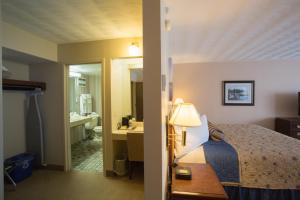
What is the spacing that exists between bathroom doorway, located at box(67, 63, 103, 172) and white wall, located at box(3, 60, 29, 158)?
34.6 inches

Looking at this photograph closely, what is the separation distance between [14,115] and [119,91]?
1934 mm

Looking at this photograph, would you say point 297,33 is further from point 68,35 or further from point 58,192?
point 58,192

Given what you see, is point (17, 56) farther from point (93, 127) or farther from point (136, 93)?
point (93, 127)

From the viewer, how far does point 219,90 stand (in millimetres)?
4504

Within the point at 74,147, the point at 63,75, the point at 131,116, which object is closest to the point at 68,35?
the point at 63,75

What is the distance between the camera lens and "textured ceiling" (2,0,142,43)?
68.8 inches

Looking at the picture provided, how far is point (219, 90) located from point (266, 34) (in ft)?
6.84

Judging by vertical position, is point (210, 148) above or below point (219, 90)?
below

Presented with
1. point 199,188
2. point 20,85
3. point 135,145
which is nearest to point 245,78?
point 135,145

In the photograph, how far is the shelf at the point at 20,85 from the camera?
2484mm

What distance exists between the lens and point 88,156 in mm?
3732

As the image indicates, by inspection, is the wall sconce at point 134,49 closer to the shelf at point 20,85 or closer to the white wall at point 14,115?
the shelf at point 20,85

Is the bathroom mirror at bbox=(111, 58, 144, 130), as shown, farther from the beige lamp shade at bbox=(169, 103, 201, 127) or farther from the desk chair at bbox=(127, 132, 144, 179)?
the beige lamp shade at bbox=(169, 103, 201, 127)

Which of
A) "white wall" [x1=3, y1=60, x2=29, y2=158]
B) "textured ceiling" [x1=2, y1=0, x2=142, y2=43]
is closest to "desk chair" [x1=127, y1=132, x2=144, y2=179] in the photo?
"textured ceiling" [x1=2, y1=0, x2=142, y2=43]
